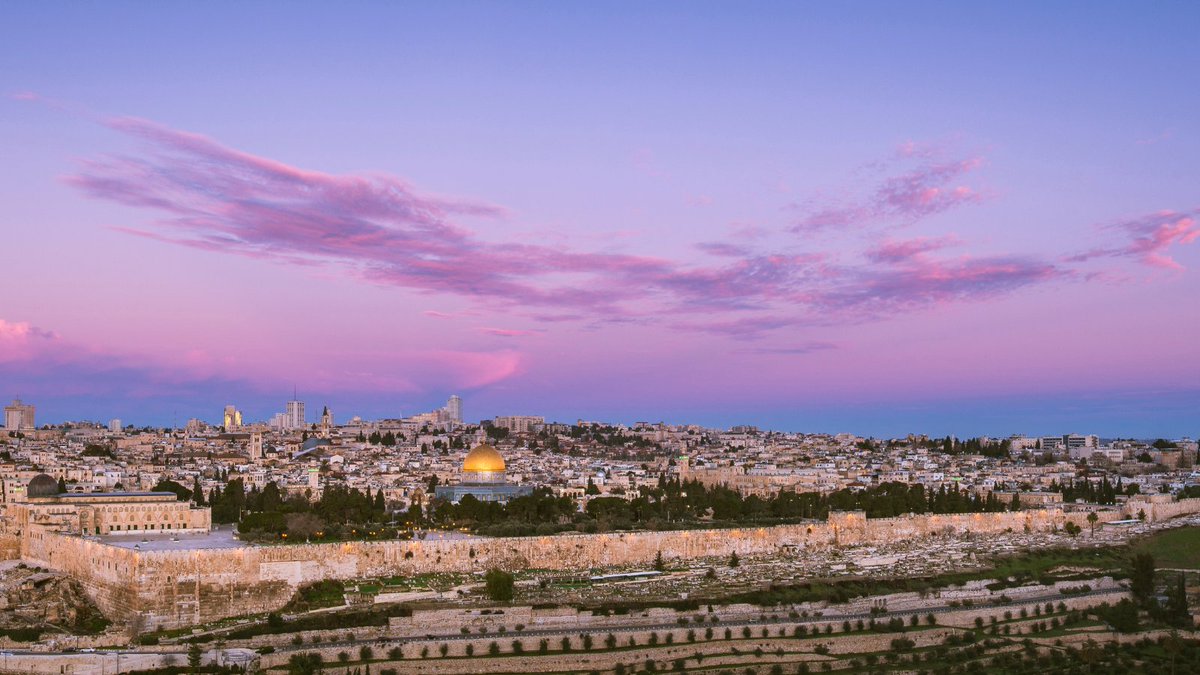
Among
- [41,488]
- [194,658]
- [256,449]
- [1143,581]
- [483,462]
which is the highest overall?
[256,449]

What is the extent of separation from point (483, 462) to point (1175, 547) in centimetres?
3234

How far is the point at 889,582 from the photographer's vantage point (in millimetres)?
37562

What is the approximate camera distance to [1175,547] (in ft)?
152

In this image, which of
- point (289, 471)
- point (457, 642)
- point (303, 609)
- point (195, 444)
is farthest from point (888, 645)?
point (195, 444)

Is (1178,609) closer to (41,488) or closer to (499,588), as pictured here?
(499,588)

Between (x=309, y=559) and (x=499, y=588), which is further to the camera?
(x=309, y=559)

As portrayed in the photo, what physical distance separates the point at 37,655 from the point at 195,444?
3100 inches

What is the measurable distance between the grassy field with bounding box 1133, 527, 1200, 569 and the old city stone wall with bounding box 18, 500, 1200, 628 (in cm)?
991

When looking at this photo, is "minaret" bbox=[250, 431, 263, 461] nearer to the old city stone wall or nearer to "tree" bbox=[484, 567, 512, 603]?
the old city stone wall

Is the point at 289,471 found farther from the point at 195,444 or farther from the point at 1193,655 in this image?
the point at 1193,655

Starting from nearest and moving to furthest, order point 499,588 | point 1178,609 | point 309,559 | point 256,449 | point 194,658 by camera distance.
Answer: point 194,658 → point 1178,609 → point 499,588 → point 309,559 → point 256,449

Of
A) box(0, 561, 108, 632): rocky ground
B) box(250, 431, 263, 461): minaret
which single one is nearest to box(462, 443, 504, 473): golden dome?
box(0, 561, 108, 632): rocky ground

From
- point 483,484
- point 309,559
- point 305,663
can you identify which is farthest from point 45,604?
point 483,484

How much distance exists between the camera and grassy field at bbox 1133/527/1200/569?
42.9 m
